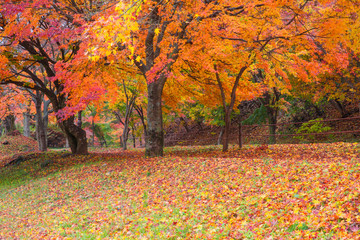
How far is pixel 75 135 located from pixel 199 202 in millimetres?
10731

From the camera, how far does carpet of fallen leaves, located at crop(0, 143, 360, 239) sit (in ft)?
14.2

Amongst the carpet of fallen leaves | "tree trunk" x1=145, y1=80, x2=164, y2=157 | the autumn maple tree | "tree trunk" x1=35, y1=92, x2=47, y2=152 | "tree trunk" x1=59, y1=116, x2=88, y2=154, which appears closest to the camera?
the carpet of fallen leaves

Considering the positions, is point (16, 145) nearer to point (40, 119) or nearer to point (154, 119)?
point (40, 119)

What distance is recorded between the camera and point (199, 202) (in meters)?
6.08

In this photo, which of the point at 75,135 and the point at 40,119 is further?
the point at 40,119

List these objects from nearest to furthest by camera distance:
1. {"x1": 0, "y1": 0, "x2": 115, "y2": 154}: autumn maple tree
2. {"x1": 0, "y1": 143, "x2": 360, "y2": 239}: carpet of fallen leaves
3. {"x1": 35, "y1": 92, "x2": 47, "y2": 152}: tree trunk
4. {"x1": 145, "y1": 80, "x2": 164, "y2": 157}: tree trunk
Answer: {"x1": 0, "y1": 143, "x2": 360, "y2": 239}: carpet of fallen leaves → {"x1": 0, "y1": 0, "x2": 115, "y2": 154}: autumn maple tree → {"x1": 145, "y1": 80, "x2": 164, "y2": 157}: tree trunk → {"x1": 35, "y1": 92, "x2": 47, "y2": 152}: tree trunk

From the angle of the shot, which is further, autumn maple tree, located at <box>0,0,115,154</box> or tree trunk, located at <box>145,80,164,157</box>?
tree trunk, located at <box>145,80,164,157</box>

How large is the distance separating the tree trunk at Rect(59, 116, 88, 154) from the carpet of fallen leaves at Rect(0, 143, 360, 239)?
14.7 ft

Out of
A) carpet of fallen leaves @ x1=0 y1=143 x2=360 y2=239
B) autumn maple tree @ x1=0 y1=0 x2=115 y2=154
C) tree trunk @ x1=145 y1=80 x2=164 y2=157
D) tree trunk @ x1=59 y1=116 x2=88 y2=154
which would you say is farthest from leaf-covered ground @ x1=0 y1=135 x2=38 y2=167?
tree trunk @ x1=145 y1=80 x2=164 y2=157

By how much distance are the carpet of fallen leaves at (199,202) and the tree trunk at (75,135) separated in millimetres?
4469

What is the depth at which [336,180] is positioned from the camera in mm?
5473

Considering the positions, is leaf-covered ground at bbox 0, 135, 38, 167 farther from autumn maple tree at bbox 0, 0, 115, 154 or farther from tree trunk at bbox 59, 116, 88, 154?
autumn maple tree at bbox 0, 0, 115, 154

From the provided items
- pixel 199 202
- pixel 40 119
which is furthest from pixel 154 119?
pixel 40 119

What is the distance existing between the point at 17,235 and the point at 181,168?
4312 millimetres
